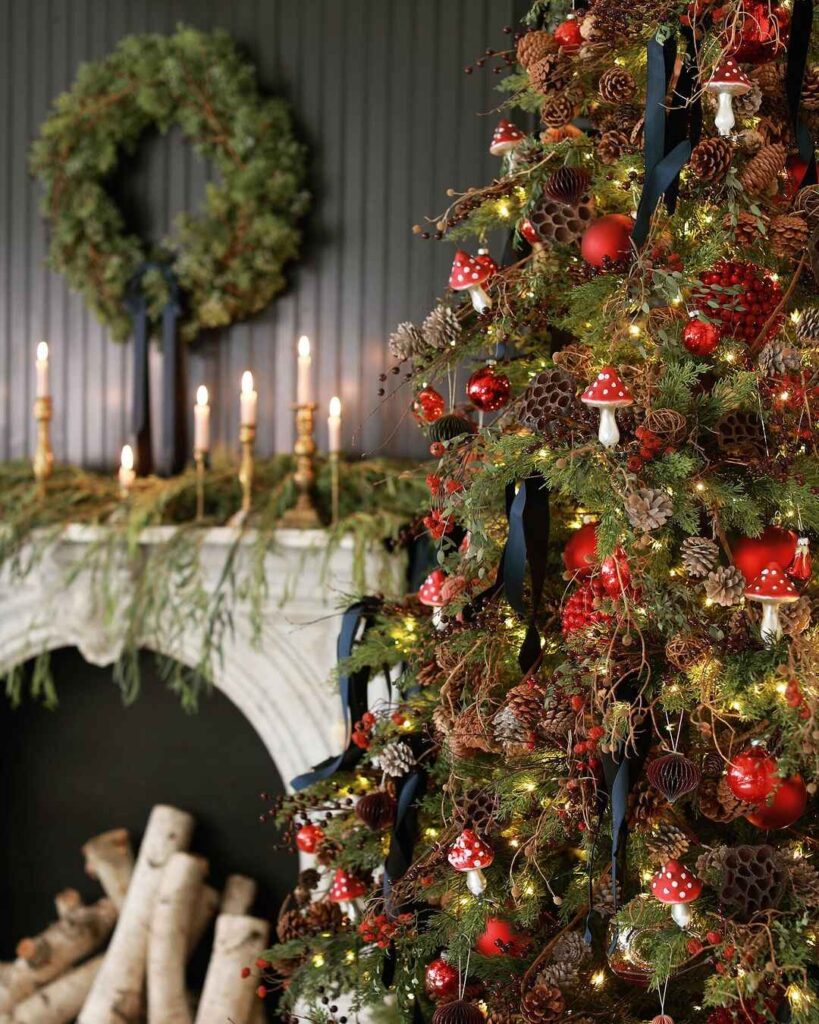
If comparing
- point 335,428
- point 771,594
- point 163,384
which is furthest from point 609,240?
point 163,384

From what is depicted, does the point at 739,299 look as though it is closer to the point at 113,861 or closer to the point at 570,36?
the point at 570,36

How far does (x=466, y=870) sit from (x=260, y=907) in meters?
1.42

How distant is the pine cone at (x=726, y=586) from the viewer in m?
1.21

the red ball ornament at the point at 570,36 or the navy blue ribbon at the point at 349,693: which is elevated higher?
the red ball ornament at the point at 570,36

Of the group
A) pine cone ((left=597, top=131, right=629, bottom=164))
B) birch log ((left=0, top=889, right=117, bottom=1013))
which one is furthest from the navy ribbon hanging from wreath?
pine cone ((left=597, top=131, right=629, bottom=164))

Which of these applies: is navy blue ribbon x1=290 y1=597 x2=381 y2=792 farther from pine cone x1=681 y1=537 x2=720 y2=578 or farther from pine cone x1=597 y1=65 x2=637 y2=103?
pine cone x1=597 y1=65 x2=637 y2=103

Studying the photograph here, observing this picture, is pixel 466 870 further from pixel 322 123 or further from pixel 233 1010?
pixel 322 123

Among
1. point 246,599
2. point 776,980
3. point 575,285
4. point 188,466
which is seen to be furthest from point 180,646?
point 776,980

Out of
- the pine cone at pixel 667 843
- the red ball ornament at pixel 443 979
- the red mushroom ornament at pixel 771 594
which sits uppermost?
the red mushroom ornament at pixel 771 594

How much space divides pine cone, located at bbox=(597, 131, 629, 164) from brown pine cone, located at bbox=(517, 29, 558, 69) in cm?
18

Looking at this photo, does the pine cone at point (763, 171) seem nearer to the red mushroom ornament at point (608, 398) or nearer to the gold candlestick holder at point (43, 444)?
the red mushroom ornament at point (608, 398)

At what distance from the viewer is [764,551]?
1265mm

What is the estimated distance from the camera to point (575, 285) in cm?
144

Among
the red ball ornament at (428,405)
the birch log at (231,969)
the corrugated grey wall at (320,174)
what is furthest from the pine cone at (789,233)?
the birch log at (231,969)
